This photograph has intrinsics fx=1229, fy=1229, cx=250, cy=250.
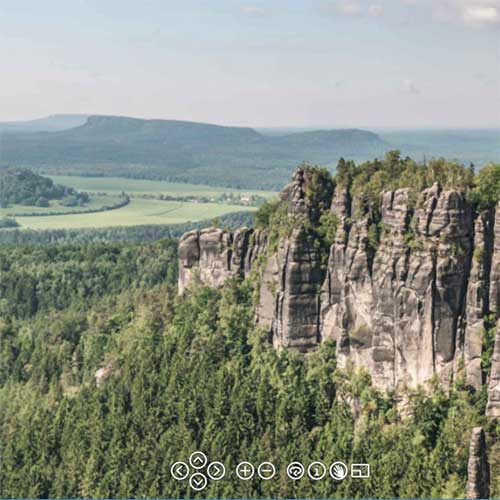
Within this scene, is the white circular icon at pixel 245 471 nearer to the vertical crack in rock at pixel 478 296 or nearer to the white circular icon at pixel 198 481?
the white circular icon at pixel 198 481

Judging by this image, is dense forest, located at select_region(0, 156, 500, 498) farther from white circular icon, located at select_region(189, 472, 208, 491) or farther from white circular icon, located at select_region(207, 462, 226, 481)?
white circular icon, located at select_region(189, 472, 208, 491)

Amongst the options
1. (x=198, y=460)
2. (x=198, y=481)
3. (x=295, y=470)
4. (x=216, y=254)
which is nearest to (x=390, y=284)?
(x=295, y=470)

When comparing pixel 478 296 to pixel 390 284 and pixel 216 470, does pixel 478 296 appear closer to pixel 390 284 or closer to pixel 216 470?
pixel 390 284

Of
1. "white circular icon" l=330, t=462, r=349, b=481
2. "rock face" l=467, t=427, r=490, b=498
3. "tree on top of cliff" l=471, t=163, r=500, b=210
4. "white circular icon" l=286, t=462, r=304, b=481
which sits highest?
"tree on top of cliff" l=471, t=163, r=500, b=210

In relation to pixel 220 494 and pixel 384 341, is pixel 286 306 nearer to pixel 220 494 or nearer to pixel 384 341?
pixel 384 341

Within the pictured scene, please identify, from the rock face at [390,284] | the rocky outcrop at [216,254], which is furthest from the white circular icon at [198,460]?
the rocky outcrop at [216,254]

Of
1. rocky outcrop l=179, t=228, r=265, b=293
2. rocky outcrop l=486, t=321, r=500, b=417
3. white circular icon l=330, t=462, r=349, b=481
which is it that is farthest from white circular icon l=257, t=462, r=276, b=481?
rocky outcrop l=179, t=228, r=265, b=293
